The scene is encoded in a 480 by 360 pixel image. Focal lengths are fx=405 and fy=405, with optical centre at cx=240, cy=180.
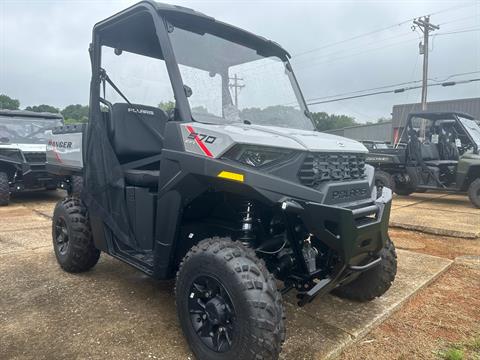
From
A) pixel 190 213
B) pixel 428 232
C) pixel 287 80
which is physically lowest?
pixel 428 232

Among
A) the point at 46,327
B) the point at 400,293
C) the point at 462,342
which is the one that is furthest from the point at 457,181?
the point at 46,327

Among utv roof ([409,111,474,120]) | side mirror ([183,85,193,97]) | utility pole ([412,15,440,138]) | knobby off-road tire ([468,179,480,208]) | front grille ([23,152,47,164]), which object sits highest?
utility pole ([412,15,440,138])

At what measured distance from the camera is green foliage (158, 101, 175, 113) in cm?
300

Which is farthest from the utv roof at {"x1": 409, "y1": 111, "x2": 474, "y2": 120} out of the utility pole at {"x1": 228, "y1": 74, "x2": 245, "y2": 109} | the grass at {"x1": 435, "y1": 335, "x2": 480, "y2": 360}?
the grass at {"x1": 435, "y1": 335, "x2": 480, "y2": 360}

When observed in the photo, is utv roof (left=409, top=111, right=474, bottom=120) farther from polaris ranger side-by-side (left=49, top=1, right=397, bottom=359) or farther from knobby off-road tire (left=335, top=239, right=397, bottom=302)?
A: knobby off-road tire (left=335, top=239, right=397, bottom=302)

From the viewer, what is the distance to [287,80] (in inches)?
144

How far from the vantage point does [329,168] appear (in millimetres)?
2521

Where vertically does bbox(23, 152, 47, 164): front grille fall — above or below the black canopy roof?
below

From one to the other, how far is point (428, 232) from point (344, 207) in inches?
189

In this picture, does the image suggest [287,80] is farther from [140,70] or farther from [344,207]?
[344,207]

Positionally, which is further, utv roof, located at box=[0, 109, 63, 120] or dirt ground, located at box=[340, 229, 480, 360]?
utv roof, located at box=[0, 109, 63, 120]

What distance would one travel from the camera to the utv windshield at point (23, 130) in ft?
32.1

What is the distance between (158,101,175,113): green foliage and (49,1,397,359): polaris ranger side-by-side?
0.05 metres

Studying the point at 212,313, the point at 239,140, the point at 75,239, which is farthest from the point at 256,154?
the point at 75,239
